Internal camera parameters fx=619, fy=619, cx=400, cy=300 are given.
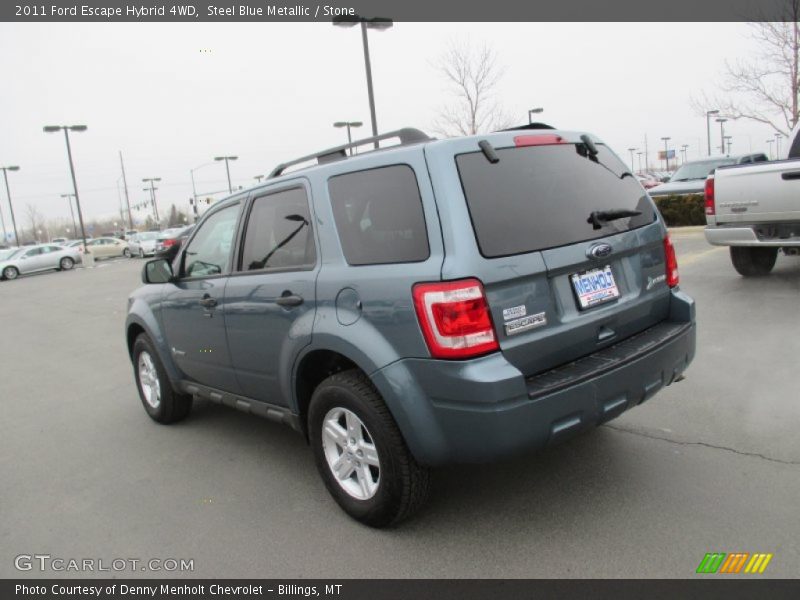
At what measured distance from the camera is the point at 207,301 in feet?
13.7

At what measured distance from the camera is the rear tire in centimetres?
867

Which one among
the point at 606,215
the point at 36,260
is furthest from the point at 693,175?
the point at 36,260

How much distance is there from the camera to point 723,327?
6.32m

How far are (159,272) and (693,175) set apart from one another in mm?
16398

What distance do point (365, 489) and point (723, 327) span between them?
476 cm

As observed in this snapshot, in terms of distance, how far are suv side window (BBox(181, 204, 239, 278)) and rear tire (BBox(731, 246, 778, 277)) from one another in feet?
24.1

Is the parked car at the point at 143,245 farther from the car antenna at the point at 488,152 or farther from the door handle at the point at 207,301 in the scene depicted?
the car antenna at the point at 488,152

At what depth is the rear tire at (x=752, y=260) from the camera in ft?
28.5

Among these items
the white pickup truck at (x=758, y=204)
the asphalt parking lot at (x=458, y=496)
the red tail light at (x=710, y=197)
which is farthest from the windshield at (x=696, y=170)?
the asphalt parking lot at (x=458, y=496)
